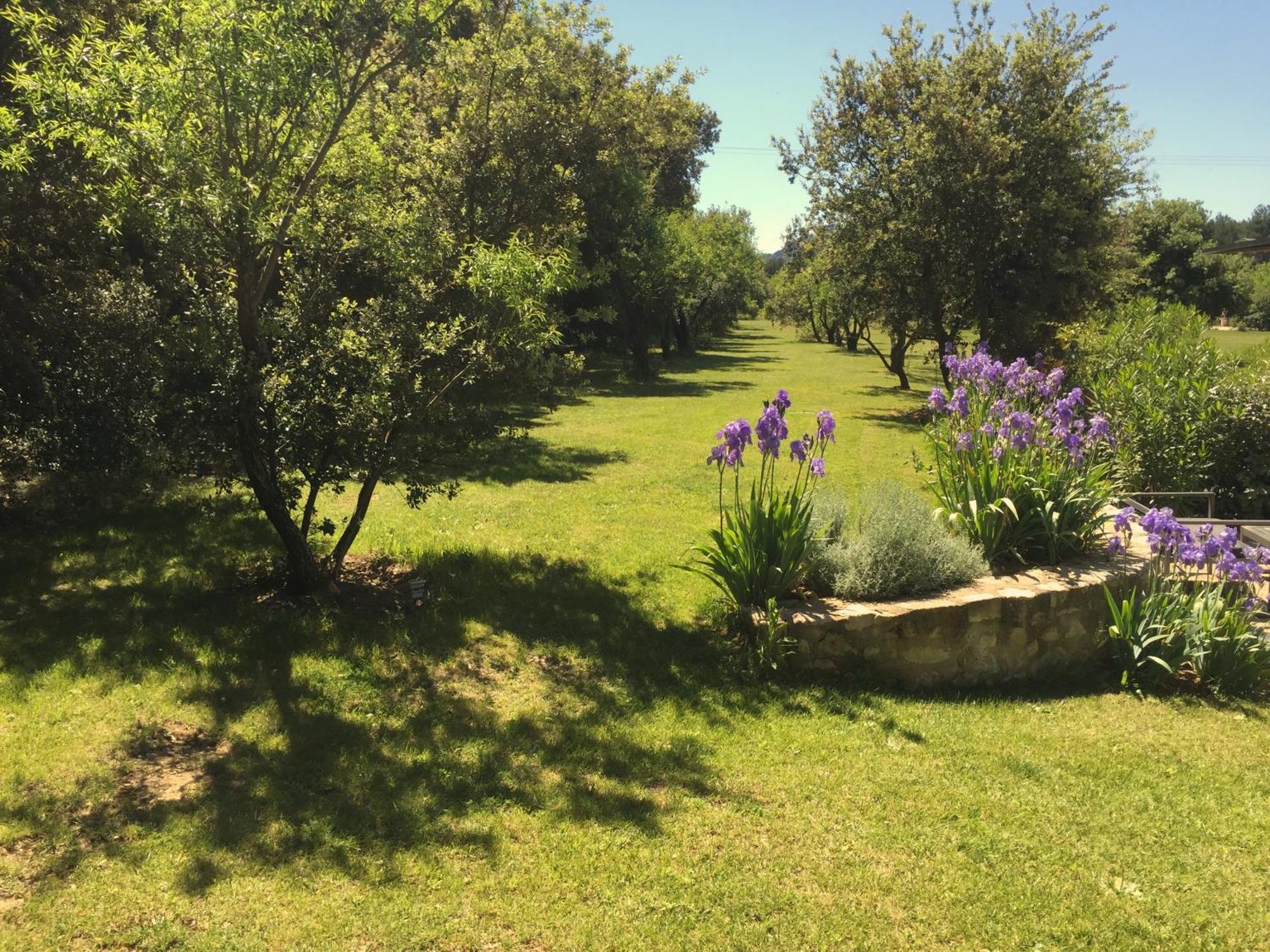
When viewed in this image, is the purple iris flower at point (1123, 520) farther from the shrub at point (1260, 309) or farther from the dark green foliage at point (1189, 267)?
the shrub at point (1260, 309)

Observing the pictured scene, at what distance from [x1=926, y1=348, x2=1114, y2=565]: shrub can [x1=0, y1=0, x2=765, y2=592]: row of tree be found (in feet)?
12.2

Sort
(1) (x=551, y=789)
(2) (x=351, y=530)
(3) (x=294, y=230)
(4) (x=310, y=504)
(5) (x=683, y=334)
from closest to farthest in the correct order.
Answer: (1) (x=551, y=789) < (3) (x=294, y=230) < (4) (x=310, y=504) < (2) (x=351, y=530) < (5) (x=683, y=334)

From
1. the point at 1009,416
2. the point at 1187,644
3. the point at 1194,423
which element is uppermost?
the point at 1009,416

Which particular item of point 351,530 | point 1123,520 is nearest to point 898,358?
point 1123,520

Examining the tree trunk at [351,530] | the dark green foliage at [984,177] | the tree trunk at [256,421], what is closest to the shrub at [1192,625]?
the tree trunk at [351,530]

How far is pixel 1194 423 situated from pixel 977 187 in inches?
338

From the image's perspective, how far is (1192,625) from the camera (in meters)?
5.57

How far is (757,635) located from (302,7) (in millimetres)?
5269

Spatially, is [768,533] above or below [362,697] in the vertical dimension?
above

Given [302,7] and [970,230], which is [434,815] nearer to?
[302,7]

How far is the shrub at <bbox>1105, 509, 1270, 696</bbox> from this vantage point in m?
5.53

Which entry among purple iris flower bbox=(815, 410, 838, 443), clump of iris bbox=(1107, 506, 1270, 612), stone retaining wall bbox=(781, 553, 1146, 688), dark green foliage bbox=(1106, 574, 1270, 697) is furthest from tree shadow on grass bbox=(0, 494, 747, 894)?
clump of iris bbox=(1107, 506, 1270, 612)

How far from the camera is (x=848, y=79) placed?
17.8 meters

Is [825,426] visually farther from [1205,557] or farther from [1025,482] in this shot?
[1205,557]
